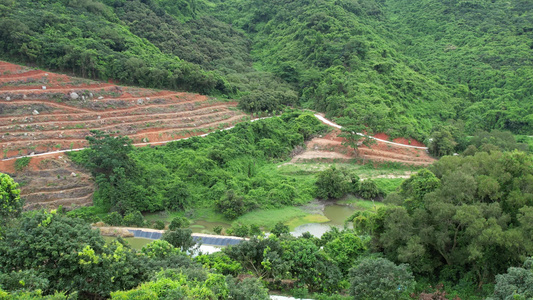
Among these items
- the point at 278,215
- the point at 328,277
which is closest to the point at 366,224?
the point at 328,277

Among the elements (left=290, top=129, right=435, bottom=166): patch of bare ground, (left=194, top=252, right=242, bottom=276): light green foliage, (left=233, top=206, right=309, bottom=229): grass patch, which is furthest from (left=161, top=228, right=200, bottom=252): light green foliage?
(left=290, top=129, right=435, bottom=166): patch of bare ground

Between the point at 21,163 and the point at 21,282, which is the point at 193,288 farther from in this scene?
the point at 21,163

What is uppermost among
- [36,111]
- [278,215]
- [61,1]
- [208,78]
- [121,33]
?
[61,1]

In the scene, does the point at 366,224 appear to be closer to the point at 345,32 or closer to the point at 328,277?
the point at 328,277

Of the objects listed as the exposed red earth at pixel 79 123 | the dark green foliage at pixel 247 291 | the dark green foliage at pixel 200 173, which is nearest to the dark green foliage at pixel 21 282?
the dark green foliage at pixel 247 291

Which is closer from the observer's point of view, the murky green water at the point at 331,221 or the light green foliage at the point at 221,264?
the light green foliage at the point at 221,264

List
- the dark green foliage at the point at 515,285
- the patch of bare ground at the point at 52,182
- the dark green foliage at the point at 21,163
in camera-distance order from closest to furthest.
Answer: the dark green foliage at the point at 515,285
the patch of bare ground at the point at 52,182
the dark green foliage at the point at 21,163

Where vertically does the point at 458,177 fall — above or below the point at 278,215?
above

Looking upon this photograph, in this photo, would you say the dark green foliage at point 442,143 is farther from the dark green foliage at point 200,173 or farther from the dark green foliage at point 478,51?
the dark green foliage at point 200,173
